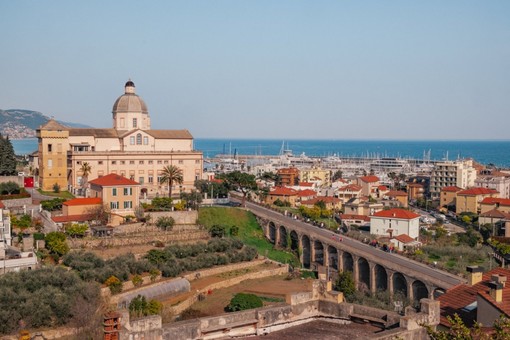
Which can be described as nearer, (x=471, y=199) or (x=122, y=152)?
(x=122, y=152)

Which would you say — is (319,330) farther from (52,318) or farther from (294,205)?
(294,205)

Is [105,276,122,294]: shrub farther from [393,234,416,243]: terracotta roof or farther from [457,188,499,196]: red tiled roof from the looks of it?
[457,188,499,196]: red tiled roof

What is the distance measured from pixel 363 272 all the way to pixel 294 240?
9.93 meters

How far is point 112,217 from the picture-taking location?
46.8 metres

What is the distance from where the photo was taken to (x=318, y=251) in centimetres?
5400

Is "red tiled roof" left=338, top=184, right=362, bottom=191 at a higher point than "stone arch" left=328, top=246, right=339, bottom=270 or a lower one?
higher

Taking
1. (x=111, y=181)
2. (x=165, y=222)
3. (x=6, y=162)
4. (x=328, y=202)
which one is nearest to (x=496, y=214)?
(x=328, y=202)

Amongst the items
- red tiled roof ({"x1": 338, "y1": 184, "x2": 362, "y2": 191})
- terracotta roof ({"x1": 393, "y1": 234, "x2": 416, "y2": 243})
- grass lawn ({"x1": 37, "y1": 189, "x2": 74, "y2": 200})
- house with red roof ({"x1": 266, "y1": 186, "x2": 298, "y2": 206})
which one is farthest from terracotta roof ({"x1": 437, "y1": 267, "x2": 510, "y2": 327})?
red tiled roof ({"x1": 338, "y1": 184, "x2": 362, "y2": 191})

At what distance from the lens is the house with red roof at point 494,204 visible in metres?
69.2

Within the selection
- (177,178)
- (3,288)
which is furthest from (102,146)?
(3,288)

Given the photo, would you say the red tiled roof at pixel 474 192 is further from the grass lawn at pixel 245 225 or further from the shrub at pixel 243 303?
the shrub at pixel 243 303

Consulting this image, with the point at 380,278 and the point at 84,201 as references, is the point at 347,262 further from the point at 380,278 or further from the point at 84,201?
the point at 84,201

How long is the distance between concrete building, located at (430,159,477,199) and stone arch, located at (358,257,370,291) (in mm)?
42242

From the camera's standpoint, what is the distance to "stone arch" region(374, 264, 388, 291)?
1775 inches
